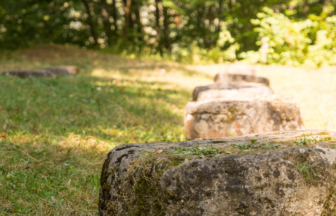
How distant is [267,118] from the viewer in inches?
146

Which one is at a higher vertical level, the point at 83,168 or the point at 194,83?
the point at 194,83

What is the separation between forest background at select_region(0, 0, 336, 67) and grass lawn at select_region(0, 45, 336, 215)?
193 centimetres

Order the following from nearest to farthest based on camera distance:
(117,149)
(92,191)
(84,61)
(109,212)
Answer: (109,212), (117,149), (92,191), (84,61)

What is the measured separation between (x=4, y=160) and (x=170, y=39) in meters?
14.1

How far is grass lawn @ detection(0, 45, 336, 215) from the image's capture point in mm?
2695

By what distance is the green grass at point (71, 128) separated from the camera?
8.68 feet

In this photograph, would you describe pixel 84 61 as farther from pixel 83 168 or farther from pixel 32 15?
pixel 83 168

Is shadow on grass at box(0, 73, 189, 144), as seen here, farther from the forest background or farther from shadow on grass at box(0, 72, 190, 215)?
the forest background

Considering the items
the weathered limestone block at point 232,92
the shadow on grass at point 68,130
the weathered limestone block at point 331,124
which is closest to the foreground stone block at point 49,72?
the shadow on grass at point 68,130

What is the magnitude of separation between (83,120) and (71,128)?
0.45 m

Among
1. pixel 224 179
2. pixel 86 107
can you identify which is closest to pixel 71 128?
pixel 86 107

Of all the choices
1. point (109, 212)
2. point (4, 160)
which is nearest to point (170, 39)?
point (4, 160)

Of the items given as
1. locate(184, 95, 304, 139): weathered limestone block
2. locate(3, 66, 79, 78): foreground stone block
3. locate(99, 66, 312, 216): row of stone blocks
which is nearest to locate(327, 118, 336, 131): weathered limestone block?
locate(184, 95, 304, 139): weathered limestone block

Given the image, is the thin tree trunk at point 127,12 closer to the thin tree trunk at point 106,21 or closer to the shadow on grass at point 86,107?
the thin tree trunk at point 106,21
